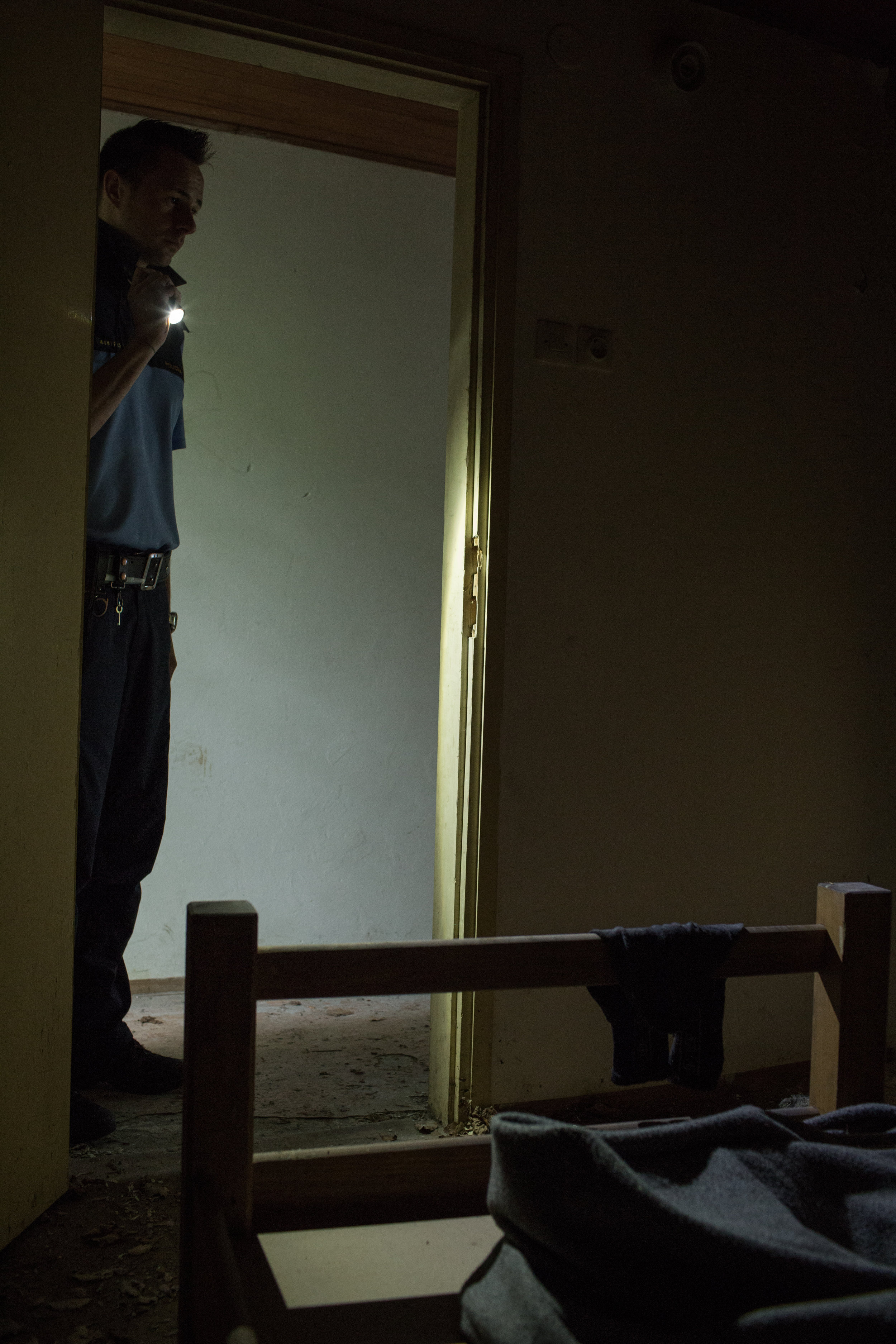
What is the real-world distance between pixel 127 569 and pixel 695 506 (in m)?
1.22

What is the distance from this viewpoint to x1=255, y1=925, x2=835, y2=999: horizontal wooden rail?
0.80m

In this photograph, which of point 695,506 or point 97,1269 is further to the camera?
point 695,506

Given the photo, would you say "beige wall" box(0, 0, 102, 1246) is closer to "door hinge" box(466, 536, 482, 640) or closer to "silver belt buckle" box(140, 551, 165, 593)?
"silver belt buckle" box(140, 551, 165, 593)

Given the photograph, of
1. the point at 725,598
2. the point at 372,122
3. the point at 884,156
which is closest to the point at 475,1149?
the point at 725,598

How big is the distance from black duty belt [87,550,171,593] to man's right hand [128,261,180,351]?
0.41 metres

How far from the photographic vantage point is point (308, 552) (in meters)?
3.03

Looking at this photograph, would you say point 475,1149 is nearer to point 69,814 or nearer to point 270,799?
point 69,814

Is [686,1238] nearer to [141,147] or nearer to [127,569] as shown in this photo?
[127,569]

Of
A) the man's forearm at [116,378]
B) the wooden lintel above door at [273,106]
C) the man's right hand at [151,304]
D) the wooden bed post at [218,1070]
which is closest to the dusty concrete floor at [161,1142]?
the wooden bed post at [218,1070]

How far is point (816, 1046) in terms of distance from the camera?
986mm

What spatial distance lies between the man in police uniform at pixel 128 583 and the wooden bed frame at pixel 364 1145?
130 centimetres

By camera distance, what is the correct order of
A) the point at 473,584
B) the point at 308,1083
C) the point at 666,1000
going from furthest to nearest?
the point at 308,1083
the point at 473,584
the point at 666,1000

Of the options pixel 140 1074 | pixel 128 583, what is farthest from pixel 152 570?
pixel 140 1074

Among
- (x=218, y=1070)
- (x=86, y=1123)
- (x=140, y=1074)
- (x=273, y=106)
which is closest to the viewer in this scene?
(x=218, y=1070)
